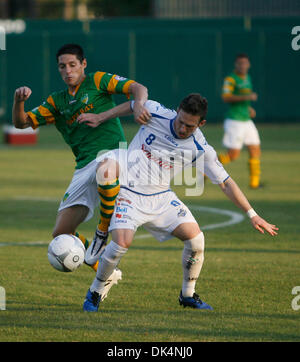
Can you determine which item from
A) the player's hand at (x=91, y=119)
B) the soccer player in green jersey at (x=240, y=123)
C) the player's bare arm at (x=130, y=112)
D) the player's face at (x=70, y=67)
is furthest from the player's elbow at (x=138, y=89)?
the soccer player in green jersey at (x=240, y=123)

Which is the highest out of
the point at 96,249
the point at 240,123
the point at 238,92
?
the point at 238,92

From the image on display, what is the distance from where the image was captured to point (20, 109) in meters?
7.24

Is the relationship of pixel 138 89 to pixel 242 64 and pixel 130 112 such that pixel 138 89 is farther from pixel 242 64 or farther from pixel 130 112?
pixel 242 64

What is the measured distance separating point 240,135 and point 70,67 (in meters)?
7.94

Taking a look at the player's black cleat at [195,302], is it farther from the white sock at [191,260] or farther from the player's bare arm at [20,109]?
the player's bare arm at [20,109]

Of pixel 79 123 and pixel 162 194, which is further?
pixel 79 123

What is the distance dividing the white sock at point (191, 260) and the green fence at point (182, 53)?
80.2ft

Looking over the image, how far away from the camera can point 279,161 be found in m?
19.2

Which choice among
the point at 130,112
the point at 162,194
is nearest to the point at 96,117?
the point at 130,112

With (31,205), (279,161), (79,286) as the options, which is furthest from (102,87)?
(279,161)

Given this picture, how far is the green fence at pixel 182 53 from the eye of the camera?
30.4m

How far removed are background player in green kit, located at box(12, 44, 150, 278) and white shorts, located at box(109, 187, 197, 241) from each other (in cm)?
72

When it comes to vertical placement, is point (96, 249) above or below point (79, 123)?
below

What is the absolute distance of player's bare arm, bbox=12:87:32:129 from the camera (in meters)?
6.98
